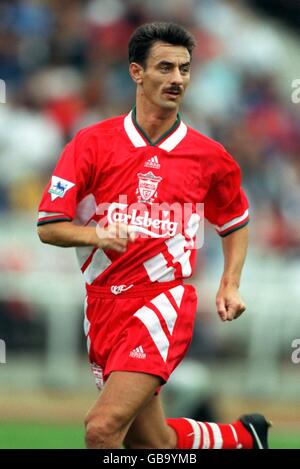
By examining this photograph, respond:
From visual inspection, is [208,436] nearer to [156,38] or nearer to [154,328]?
[154,328]

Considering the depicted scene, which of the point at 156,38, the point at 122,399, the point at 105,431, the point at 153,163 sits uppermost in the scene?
the point at 156,38

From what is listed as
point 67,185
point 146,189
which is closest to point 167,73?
point 146,189

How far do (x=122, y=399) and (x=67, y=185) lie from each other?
123 centimetres

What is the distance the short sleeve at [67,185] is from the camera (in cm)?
653

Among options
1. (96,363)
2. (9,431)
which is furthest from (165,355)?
(9,431)

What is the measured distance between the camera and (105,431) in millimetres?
6301

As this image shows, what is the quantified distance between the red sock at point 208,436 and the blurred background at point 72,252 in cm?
252

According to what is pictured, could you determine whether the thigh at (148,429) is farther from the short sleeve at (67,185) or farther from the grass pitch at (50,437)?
the grass pitch at (50,437)

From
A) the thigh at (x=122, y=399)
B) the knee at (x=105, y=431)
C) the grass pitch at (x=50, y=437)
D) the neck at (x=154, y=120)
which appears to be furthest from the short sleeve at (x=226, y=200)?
the grass pitch at (x=50, y=437)

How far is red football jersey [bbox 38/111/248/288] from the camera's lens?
21.7ft

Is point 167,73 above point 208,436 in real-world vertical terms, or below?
above

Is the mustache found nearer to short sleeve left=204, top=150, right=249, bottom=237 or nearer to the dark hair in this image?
the dark hair

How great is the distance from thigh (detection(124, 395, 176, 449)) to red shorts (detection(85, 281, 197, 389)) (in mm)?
295

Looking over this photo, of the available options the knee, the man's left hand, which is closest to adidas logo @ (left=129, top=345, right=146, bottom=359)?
the knee
